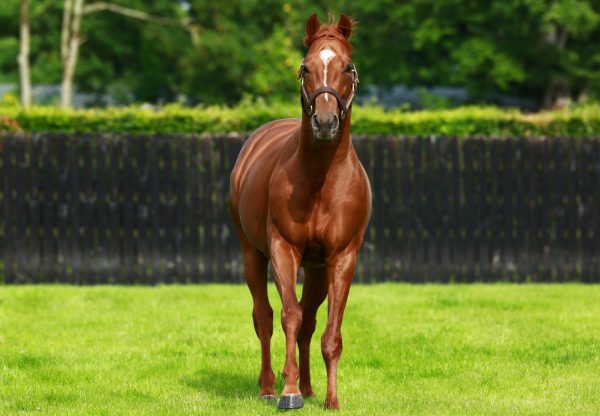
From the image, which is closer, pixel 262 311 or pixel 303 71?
pixel 303 71

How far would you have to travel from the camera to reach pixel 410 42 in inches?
1649

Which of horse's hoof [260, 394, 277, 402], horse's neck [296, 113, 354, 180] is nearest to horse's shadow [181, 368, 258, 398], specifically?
horse's hoof [260, 394, 277, 402]

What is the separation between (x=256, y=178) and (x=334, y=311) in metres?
1.29

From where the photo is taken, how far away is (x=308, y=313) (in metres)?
8.63

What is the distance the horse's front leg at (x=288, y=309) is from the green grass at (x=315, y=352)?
0.17m

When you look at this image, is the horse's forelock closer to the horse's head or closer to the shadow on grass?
the horse's head

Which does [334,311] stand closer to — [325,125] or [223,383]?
[325,125]

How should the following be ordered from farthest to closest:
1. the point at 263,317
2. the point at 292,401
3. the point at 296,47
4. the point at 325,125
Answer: the point at 296,47 → the point at 263,317 → the point at 292,401 → the point at 325,125

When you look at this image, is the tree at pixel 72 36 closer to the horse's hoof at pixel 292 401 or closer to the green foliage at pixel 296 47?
the green foliage at pixel 296 47

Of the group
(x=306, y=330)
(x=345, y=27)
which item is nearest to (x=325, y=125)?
(x=345, y=27)

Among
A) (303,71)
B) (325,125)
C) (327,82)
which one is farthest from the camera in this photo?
(303,71)

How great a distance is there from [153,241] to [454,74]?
983 inches

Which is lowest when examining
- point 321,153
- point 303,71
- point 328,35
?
point 321,153

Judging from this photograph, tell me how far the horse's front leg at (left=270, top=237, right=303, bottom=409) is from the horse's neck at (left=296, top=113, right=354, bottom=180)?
52cm
